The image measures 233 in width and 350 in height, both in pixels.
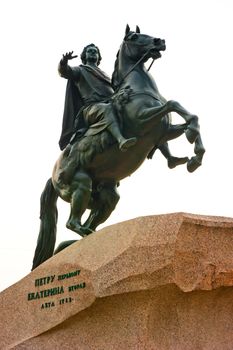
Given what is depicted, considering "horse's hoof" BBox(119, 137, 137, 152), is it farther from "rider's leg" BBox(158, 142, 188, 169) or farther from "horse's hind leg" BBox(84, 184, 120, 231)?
"horse's hind leg" BBox(84, 184, 120, 231)

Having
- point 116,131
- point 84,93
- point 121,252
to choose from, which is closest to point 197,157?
point 116,131

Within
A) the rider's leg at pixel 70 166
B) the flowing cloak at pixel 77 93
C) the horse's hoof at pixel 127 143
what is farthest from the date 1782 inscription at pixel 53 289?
the flowing cloak at pixel 77 93

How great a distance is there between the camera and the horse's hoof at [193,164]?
28.0 feet

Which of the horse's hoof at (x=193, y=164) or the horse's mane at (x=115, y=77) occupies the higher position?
the horse's mane at (x=115, y=77)

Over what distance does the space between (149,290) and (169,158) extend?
2.67m

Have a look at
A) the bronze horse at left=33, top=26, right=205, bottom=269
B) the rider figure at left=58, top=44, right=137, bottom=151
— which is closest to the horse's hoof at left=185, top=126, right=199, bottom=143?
the bronze horse at left=33, top=26, right=205, bottom=269

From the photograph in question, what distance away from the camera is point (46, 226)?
415 inches

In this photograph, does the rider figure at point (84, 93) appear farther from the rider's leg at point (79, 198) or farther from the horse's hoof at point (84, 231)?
the horse's hoof at point (84, 231)

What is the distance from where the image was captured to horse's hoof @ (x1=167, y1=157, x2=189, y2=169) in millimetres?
9370

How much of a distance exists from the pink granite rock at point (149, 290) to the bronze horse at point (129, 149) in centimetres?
126

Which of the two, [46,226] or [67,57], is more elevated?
[67,57]

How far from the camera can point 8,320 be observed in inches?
347

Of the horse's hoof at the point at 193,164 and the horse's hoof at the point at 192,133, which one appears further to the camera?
the horse's hoof at the point at 193,164

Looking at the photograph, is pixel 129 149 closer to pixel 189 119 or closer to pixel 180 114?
pixel 180 114
